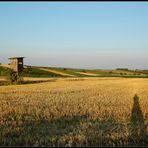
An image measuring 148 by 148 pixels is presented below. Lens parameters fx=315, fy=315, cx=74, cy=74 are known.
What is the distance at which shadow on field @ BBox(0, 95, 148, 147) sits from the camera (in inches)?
328

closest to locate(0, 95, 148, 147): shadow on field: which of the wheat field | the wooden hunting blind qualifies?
the wheat field

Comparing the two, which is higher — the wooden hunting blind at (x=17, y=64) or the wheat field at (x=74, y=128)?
the wooden hunting blind at (x=17, y=64)

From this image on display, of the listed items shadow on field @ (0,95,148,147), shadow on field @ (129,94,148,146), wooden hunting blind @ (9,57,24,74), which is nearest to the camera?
shadow on field @ (0,95,148,147)

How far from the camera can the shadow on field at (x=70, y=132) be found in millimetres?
8336

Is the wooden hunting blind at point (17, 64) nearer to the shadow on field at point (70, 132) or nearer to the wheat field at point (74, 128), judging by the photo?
the wheat field at point (74, 128)

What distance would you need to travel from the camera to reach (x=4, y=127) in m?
10.2

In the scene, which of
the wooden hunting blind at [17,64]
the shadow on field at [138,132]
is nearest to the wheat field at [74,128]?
the shadow on field at [138,132]

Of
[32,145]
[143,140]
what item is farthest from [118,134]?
[32,145]

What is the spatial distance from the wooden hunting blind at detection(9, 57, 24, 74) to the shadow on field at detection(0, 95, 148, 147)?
3695 centimetres

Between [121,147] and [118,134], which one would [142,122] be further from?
[121,147]

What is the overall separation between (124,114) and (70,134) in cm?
456

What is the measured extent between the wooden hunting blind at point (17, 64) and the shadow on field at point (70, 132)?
36.9m

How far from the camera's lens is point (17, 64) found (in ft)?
160

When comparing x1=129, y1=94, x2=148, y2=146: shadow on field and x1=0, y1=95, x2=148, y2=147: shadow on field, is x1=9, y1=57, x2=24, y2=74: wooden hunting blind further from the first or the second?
x1=129, y1=94, x2=148, y2=146: shadow on field
